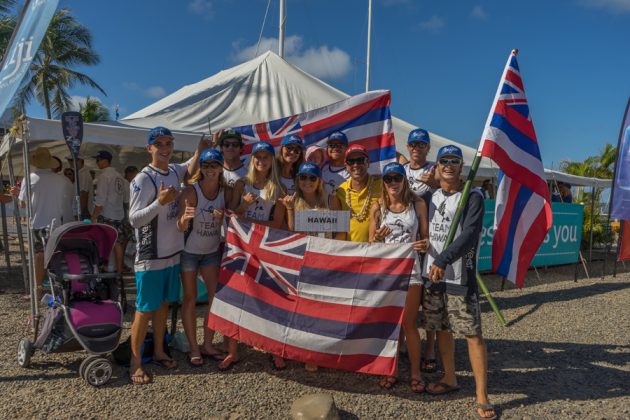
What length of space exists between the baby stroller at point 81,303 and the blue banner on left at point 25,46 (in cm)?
119

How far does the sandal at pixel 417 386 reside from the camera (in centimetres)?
381

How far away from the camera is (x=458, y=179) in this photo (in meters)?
3.72

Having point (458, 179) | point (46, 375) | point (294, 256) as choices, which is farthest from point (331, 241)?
point (46, 375)

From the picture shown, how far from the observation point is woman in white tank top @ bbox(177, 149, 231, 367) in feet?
13.1

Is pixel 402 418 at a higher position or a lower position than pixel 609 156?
lower

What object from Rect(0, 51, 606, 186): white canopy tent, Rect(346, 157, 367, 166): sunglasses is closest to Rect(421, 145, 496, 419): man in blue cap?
Rect(346, 157, 367, 166): sunglasses

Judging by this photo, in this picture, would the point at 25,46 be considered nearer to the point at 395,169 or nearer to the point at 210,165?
the point at 210,165

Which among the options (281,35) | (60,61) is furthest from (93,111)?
(281,35)

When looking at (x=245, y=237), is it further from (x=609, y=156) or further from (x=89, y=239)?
(x=609, y=156)

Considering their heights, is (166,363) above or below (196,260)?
below

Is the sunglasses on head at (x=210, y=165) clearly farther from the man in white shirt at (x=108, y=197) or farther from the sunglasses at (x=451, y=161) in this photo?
the man in white shirt at (x=108, y=197)

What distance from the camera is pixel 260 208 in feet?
14.0

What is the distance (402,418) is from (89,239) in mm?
3096

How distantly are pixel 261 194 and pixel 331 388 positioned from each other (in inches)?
69.8
